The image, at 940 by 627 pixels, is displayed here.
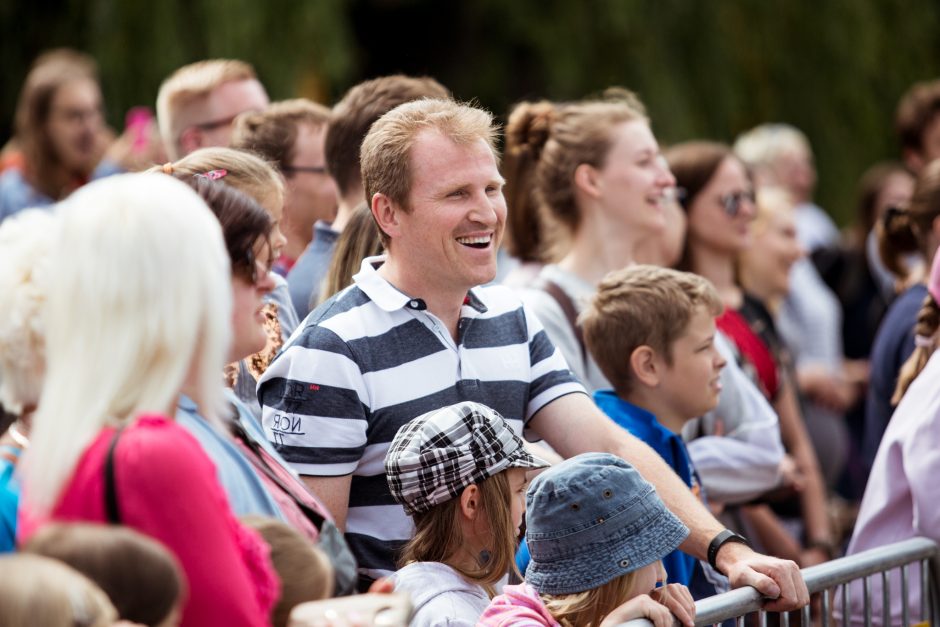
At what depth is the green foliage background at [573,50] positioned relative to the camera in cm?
896

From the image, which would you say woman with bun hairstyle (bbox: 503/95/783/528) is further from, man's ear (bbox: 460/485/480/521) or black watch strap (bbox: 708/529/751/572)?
man's ear (bbox: 460/485/480/521)

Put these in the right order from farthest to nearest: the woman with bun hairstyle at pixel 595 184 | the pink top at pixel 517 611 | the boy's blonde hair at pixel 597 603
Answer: the woman with bun hairstyle at pixel 595 184
the boy's blonde hair at pixel 597 603
the pink top at pixel 517 611

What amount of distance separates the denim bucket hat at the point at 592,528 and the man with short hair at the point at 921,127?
14.8 ft

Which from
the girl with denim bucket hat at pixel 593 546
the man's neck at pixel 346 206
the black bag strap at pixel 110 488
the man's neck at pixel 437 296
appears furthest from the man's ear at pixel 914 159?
the black bag strap at pixel 110 488

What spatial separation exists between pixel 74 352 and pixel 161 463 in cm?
22

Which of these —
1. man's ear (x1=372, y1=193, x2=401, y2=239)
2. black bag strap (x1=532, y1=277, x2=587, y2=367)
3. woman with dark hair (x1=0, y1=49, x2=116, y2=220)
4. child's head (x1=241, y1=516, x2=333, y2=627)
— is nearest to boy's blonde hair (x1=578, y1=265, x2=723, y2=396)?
black bag strap (x1=532, y1=277, x2=587, y2=367)

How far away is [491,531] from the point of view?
2789 mm

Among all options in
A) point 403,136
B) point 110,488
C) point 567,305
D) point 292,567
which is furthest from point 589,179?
point 110,488

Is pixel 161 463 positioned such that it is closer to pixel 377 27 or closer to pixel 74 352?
pixel 74 352

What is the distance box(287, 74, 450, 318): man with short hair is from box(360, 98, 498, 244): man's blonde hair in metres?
0.66

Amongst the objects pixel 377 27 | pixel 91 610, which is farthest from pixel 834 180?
pixel 91 610

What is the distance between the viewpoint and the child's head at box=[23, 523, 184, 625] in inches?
70.5

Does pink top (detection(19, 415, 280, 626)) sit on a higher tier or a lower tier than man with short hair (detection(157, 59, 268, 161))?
lower

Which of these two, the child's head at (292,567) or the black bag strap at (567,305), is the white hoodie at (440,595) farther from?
the black bag strap at (567,305)
